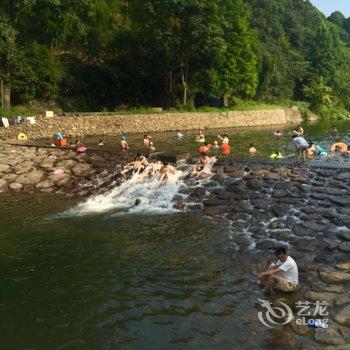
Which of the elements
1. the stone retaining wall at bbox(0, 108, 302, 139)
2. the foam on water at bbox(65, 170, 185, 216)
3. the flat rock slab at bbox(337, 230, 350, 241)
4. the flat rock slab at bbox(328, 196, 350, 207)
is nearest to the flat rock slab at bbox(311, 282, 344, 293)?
the flat rock slab at bbox(337, 230, 350, 241)

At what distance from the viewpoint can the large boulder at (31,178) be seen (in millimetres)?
23969

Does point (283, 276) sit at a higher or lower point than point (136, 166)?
lower

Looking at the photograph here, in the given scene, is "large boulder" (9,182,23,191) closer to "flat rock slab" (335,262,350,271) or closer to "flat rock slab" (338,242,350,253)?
"flat rock slab" (338,242,350,253)

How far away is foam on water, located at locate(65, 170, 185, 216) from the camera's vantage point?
19.9m

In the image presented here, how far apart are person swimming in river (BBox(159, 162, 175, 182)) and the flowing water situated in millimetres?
3279

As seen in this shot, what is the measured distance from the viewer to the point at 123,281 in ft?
40.8

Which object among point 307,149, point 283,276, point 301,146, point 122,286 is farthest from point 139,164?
point 283,276

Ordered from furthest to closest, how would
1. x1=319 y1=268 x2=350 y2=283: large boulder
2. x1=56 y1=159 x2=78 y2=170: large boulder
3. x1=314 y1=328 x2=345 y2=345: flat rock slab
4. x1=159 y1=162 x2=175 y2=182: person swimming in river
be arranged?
x1=56 y1=159 x2=78 y2=170: large boulder → x1=159 y1=162 x2=175 y2=182: person swimming in river → x1=319 y1=268 x2=350 y2=283: large boulder → x1=314 y1=328 x2=345 y2=345: flat rock slab

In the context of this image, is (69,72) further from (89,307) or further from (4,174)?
(89,307)

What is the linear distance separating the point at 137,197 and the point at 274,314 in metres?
12.3

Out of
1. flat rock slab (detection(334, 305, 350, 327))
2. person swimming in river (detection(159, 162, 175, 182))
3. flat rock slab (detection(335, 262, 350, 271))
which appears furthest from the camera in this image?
person swimming in river (detection(159, 162, 175, 182))

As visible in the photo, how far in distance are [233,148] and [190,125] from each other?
17089mm

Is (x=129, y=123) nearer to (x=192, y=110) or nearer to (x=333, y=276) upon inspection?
(x=192, y=110)

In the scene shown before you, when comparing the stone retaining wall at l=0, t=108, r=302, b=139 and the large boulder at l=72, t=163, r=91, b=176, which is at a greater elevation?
the stone retaining wall at l=0, t=108, r=302, b=139
